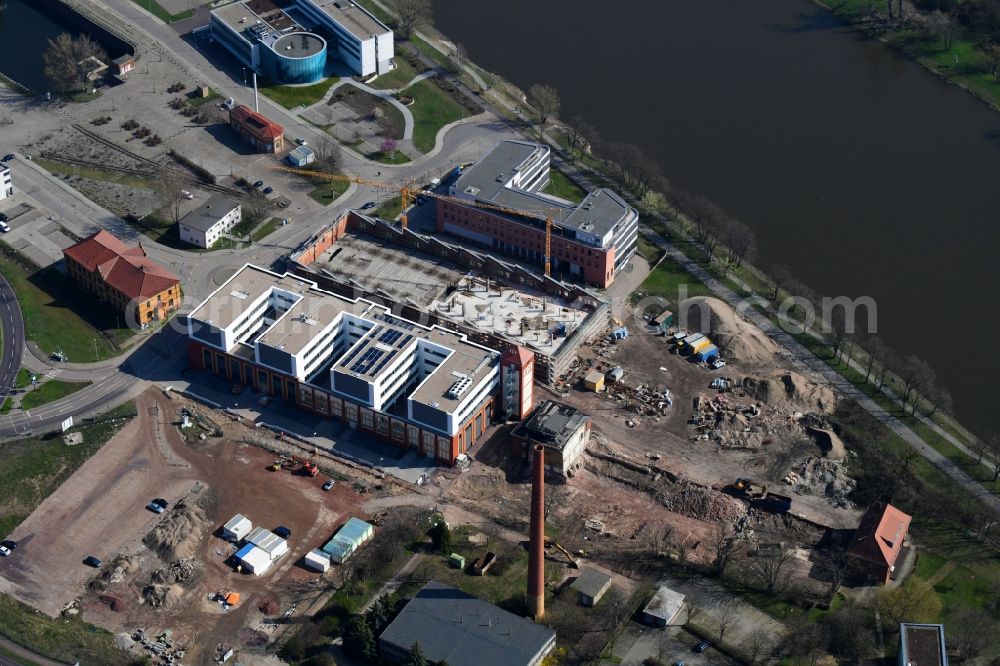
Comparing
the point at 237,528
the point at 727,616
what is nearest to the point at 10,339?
the point at 237,528

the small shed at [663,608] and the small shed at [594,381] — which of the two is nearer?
the small shed at [663,608]

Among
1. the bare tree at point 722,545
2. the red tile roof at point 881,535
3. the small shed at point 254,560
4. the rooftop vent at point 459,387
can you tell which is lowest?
the small shed at point 254,560

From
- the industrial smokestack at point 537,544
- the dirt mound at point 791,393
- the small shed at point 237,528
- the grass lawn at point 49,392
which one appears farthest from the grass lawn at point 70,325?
the dirt mound at point 791,393

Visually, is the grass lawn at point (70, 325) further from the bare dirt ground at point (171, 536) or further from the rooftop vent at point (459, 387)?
the rooftop vent at point (459, 387)

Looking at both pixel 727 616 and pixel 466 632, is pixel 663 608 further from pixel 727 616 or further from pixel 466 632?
pixel 466 632

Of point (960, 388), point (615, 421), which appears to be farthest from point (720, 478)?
point (960, 388)

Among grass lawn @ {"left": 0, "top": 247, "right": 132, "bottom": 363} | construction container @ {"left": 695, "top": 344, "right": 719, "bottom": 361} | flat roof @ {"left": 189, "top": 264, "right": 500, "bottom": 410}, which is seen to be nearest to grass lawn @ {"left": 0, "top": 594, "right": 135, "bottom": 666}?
flat roof @ {"left": 189, "top": 264, "right": 500, "bottom": 410}

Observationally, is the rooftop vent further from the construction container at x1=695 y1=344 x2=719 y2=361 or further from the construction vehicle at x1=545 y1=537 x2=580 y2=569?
the construction container at x1=695 y1=344 x2=719 y2=361
